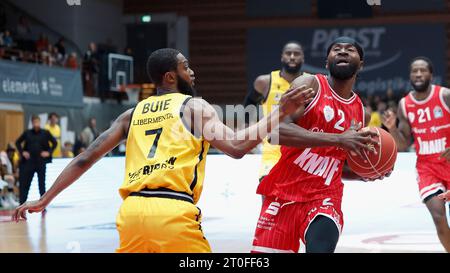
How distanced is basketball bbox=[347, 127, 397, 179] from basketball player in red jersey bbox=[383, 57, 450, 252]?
3.04m

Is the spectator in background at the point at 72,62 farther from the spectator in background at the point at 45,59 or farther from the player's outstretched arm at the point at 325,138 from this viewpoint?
the player's outstretched arm at the point at 325,138

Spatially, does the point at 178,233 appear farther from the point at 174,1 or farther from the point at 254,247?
the point at 174,1

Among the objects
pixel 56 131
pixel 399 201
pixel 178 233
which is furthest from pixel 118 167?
pixel 178 233

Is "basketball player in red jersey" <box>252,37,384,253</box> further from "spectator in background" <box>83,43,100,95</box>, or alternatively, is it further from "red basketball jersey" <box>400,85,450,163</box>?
"spectator in background" <box>83,43,100,95</box>

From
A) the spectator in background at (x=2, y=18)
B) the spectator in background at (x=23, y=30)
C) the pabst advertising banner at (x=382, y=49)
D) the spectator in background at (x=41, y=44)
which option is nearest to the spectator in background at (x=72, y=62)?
the spectator in background at (x=41, y=44)

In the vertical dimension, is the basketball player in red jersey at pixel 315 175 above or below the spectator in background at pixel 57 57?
below

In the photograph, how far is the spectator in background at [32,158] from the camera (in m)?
16.4

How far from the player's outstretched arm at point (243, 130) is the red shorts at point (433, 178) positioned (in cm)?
459

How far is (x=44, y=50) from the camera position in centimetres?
2503

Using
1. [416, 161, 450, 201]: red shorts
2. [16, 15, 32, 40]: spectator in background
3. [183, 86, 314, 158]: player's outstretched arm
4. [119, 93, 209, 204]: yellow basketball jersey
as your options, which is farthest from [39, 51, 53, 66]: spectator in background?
[183, 86, 314, 158]: player's outstretched arm

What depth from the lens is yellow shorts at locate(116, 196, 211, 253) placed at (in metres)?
4.38

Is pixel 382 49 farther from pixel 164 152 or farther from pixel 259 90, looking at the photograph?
pixel 164 152

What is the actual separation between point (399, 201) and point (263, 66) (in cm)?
1373

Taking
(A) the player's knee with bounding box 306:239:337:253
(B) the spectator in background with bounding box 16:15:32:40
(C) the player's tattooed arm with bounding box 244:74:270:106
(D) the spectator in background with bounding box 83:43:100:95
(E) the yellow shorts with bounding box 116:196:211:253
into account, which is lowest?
(A) the player's knee with bounding box 306:239:337:253
